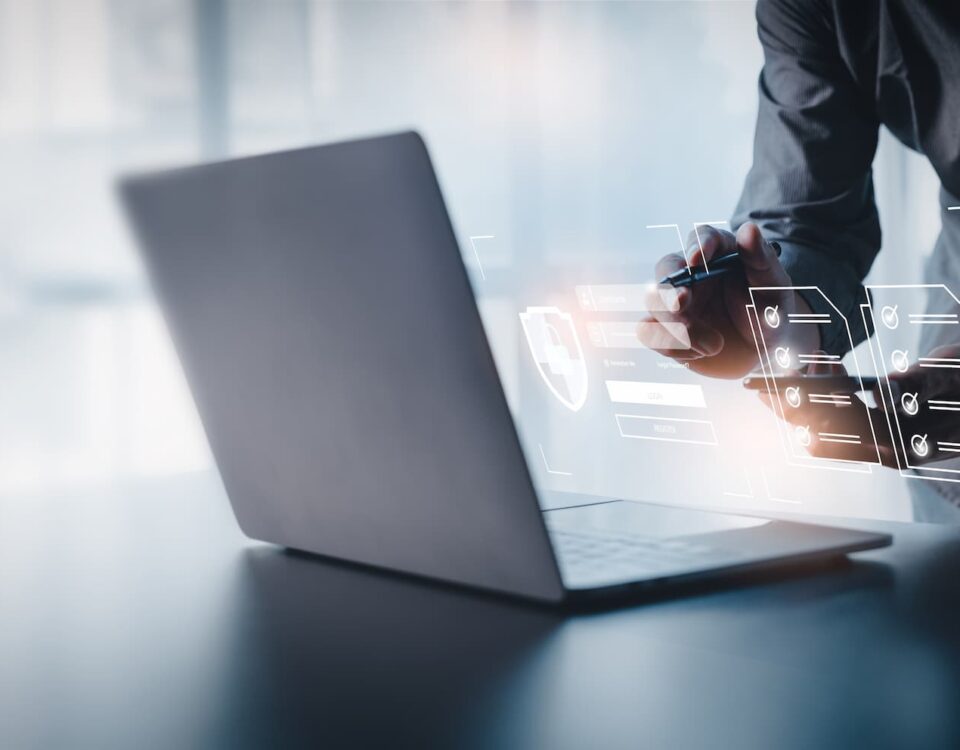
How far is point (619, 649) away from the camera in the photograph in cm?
45

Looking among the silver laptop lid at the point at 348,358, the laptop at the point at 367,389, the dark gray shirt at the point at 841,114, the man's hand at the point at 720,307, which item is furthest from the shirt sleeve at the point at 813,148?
the silver laptop lid at the point at 348,358

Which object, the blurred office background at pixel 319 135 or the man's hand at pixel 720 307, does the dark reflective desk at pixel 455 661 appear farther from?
the blurred office background at pixel 319 135

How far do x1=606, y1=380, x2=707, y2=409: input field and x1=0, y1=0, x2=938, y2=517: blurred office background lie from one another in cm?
143

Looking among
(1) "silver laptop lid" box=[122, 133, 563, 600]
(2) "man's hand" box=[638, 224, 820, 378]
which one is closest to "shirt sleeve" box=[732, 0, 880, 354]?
(2) "man's hand" box=[638, 224, 820, 378]

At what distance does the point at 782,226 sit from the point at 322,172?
2.92 ft

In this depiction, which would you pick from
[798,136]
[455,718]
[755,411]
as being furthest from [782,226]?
[455,718]

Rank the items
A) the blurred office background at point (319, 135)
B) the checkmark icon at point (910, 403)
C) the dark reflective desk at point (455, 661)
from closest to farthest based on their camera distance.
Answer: the dark reflective desk at point (455, 661)
the checkmark icon at point (910, 403)
the blurred office background at point (319, 135)

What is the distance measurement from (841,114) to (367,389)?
0.98 metres

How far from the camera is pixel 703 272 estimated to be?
787 mm

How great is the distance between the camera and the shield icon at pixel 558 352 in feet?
2.59

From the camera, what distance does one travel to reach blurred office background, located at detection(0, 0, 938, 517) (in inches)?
112

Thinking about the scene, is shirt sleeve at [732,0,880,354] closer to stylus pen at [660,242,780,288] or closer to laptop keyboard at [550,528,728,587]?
stylus pen at [660,242,780,288]

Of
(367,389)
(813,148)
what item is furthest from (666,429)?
(813,148)

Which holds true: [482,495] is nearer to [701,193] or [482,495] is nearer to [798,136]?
[798,136]
